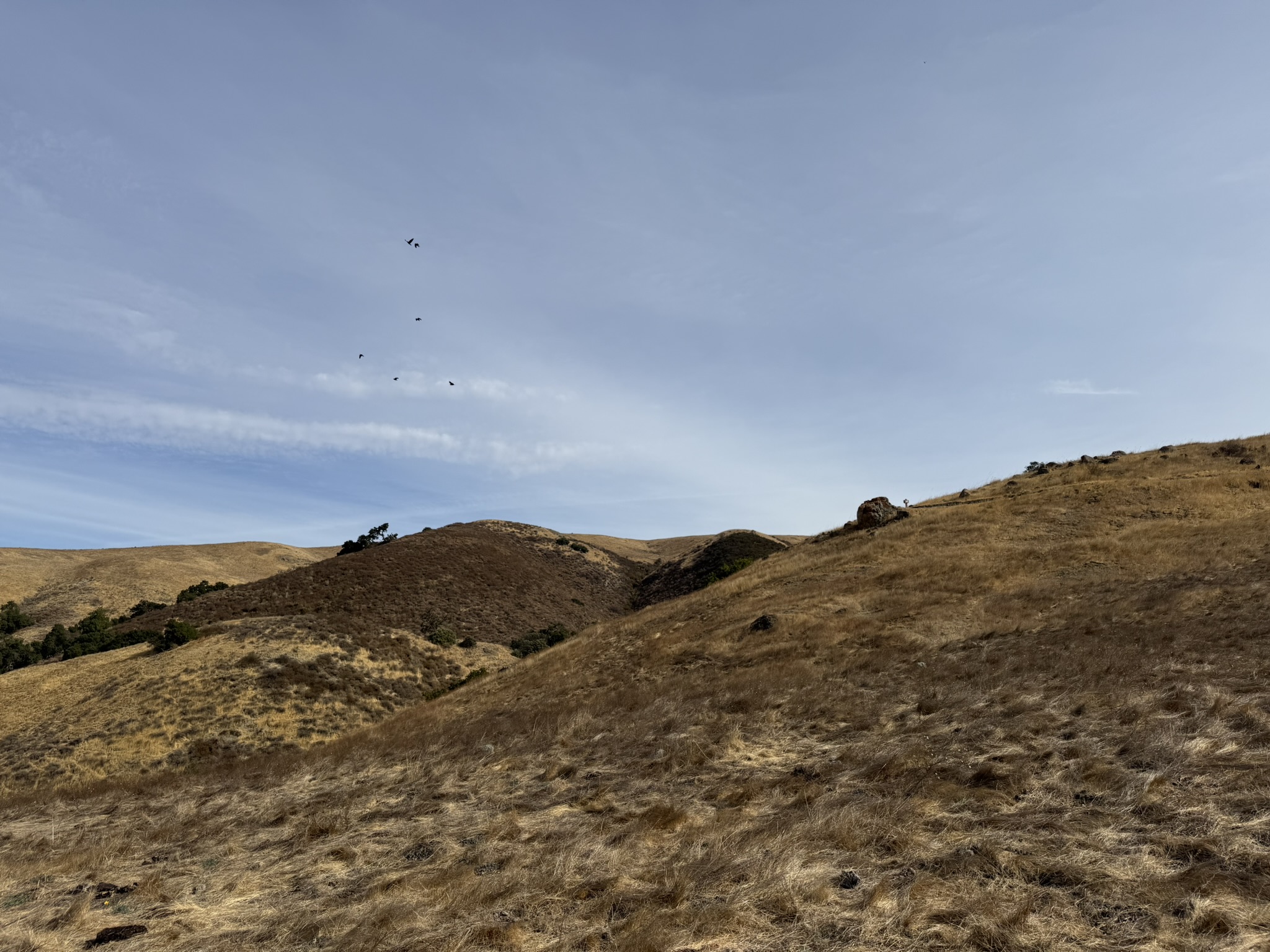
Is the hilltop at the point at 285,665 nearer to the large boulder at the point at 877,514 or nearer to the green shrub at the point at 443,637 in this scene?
the green shrub at the point at 443,637

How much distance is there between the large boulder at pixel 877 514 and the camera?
45.2 m

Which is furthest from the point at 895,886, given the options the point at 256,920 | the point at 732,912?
the point at 256,920

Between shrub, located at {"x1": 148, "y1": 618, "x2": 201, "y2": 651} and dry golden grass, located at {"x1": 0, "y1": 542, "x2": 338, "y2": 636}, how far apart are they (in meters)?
32.9

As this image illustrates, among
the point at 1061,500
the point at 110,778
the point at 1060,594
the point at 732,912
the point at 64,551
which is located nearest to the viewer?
the point at 732,912

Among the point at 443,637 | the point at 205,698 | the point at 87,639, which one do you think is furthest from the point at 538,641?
the point at 87,639

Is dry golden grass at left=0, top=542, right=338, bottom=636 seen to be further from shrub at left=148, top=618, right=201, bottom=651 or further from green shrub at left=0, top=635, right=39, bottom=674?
shrub at left=148, top=618, right=201, bottom=651

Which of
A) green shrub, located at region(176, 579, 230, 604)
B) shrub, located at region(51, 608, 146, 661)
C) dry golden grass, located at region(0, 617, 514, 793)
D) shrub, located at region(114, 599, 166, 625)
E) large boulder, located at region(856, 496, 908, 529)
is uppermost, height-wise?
large boulder, located at region(856, 496, 908, 529)

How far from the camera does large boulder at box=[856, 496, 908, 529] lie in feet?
148

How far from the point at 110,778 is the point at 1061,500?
5096cm

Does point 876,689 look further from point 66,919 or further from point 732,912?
point 66,919

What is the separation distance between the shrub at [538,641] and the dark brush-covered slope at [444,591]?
229 centimetres

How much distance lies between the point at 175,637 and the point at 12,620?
4404 centimetres

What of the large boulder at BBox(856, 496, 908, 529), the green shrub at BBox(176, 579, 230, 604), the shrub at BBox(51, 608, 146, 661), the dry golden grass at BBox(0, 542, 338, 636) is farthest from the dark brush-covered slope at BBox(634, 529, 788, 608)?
the dry golden grass at BBox(0, 542, 338, 636)

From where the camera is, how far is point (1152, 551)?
27.8 meters
